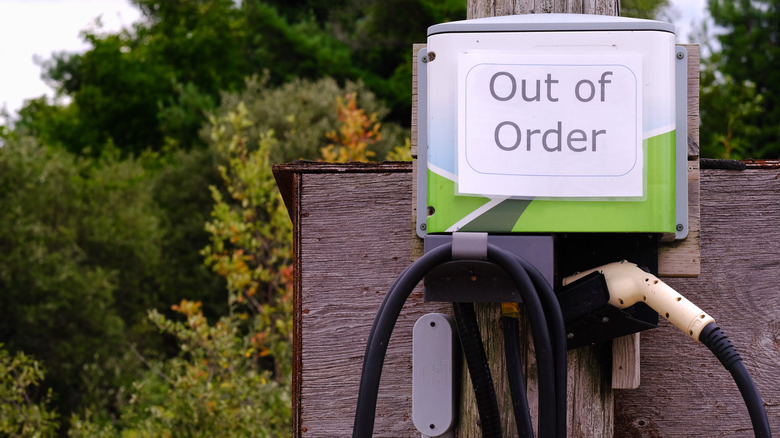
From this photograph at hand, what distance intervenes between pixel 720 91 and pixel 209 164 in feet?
24.8

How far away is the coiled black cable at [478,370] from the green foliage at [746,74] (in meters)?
11.7

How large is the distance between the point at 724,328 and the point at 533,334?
64 centimetres

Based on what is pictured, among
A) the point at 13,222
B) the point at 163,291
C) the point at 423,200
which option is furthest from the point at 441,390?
the point at 163,291

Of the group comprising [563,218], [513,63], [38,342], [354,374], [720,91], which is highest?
[720,91]

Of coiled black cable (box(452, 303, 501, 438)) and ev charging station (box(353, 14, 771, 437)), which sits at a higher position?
ev charging station (box(353, 14, 771, 437))

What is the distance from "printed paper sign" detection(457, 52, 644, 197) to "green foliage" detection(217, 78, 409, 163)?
927 centimetres

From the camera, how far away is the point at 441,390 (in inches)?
52.8

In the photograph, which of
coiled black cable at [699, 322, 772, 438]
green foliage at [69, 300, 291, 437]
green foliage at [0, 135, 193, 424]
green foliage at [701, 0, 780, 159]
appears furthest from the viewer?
green foliage at [701, 0, 780, 159]

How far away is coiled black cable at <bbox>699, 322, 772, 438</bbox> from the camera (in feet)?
3.70

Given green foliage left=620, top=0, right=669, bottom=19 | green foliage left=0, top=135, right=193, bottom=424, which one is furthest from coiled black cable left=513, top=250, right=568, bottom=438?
green foliage left=620, top=0, right=669, bottom=19

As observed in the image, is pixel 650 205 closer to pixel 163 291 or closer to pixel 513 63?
pixel 513 63

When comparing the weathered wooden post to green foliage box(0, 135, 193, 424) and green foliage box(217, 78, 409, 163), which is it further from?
green foliage box(217, 78, 409, 163)

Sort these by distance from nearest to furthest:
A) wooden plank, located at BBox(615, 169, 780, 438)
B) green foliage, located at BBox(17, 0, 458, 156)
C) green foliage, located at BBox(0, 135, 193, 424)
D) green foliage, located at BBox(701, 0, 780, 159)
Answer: wooden plank, located at BBox(615, 169, 780, 438) < green foliage, located at BBox(0, 135, 193, 424) < green foliage, located at BBox(701, 0, 780, 159) < green foliage, located at BBox(17, 0, 458, 156)

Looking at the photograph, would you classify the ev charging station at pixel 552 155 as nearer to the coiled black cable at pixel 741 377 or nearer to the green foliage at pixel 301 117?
the coiled black cable at pixel 741 377
